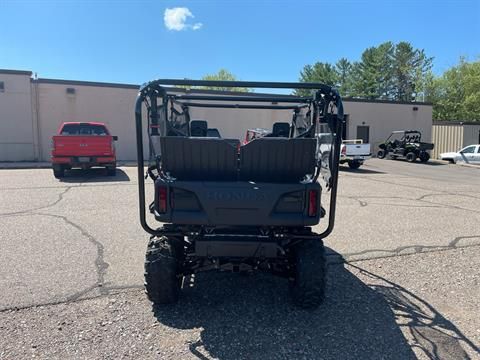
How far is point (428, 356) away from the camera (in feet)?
9.95

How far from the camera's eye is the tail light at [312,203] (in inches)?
136

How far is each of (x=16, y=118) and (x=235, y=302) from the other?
1965cm

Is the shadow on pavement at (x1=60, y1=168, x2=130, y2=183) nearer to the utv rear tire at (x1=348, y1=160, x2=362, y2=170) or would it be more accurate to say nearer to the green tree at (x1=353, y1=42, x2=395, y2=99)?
the utv rear tire at (x1=348, y1=160, x2=362, y2=170)

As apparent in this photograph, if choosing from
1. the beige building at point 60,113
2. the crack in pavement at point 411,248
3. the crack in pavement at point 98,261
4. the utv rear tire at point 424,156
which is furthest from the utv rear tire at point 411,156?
the crack in pavement at point 98,261

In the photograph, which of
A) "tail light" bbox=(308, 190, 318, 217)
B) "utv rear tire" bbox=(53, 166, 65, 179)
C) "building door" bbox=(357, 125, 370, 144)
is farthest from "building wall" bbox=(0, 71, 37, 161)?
"building door" bbox=(357, 125, 370, 144)

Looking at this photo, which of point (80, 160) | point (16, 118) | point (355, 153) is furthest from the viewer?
point (355, 153)

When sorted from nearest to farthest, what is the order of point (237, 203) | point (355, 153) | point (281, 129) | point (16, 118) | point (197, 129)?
1. point (237, 203)
2. point (281, 129)
3. point (197, 129)
4. point (16, 118)
5. point (355, 153)

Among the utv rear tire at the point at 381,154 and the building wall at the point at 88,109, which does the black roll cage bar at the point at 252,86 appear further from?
the utv rear tire at the point at 381,154

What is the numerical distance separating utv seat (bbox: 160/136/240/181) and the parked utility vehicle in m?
25.1

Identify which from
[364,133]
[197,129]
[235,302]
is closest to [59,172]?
[197,129]

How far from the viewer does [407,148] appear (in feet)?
85.7

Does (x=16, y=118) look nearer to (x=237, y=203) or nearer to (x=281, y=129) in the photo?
(x=281, y=129)

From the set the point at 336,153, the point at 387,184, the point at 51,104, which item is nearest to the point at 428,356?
the point at 336,153

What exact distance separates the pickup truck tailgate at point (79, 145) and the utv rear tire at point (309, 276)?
1087 cm
